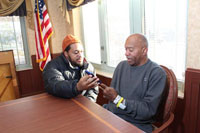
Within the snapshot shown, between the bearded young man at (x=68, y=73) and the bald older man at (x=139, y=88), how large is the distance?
0.84 ft

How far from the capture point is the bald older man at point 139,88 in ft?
4.02

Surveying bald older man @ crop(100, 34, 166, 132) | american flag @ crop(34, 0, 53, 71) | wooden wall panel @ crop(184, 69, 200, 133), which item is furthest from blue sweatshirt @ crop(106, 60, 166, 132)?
american flag @ crop(34, 0, 53, 71)

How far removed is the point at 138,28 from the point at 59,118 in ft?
4.61

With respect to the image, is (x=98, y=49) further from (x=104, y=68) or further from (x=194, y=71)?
(x=194, y=71)

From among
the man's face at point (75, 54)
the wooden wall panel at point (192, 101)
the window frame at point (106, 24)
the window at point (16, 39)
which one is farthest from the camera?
the window at point (16, 39)

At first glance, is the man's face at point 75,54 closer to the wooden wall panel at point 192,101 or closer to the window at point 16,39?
the wooden wall panel at point 192,101

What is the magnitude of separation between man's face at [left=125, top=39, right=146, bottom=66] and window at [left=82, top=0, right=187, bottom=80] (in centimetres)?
49

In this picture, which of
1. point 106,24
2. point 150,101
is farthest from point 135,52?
point 106,24

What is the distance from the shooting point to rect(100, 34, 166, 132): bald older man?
4.02 ft

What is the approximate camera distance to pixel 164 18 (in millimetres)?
1674

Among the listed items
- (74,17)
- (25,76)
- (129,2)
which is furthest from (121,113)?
(25,76)

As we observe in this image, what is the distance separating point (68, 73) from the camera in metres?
1.69

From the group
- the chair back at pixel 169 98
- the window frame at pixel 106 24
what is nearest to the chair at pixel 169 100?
the chair back at pixel 169 98

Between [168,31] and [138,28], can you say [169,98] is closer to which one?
[168,31]
